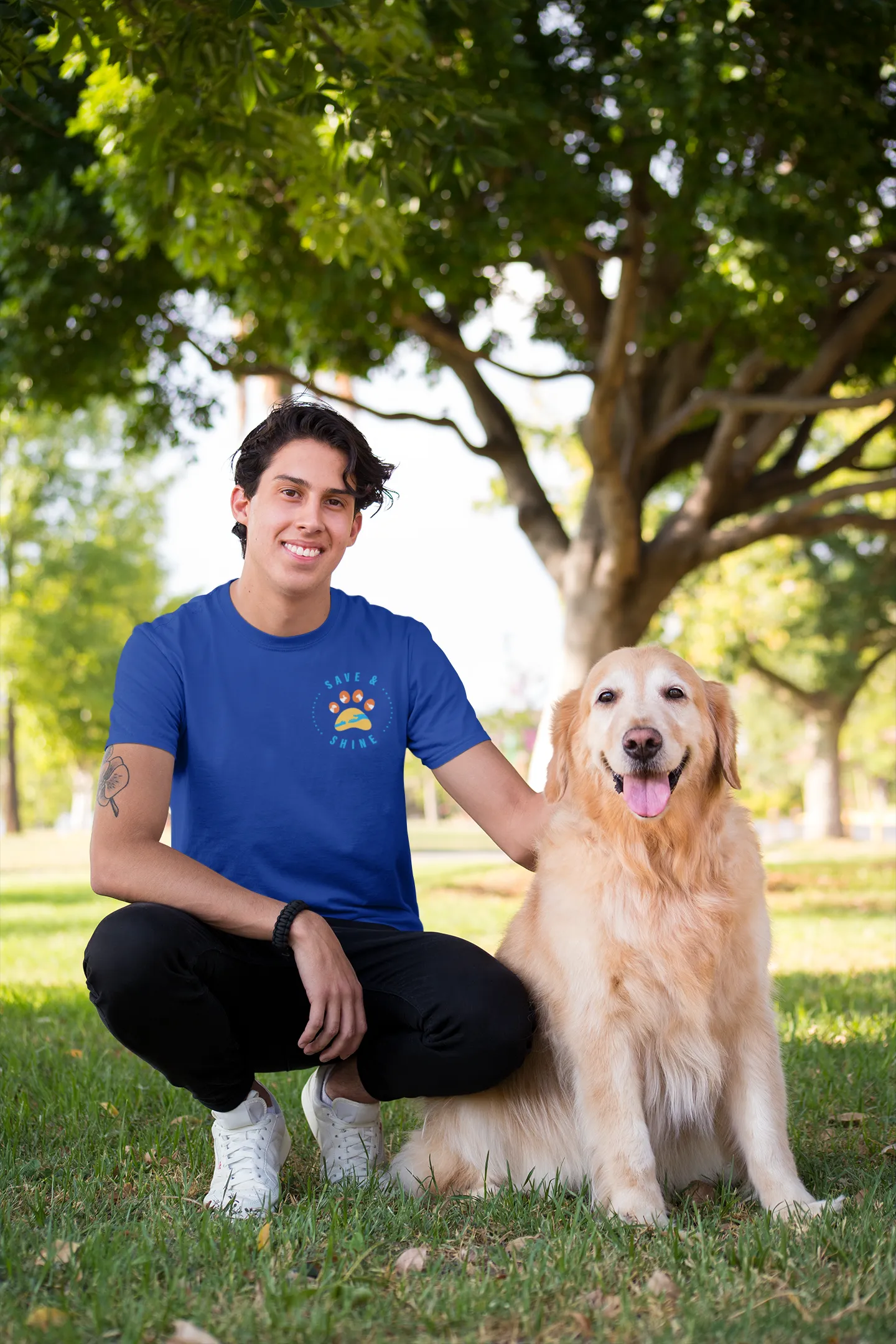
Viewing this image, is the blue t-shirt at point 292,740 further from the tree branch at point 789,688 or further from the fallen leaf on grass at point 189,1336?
the tree branch at point 789,688

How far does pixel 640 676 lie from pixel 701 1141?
45.0 inches

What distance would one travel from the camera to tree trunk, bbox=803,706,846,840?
77.6 ft

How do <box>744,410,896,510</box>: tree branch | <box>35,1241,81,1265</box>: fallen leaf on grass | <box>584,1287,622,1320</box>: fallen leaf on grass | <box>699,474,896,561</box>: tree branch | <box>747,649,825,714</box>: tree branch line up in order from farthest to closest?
<box>747,649,825,714</box>: tree branch → <box>744,410,896,510</box>: tree branch → <box>699,474,896,561</box>: tree branch → <box>35,1241,81,1265</box>: fallen leaf on grass → <box>584,1287,622,1320</box>: fallen leaf on grass

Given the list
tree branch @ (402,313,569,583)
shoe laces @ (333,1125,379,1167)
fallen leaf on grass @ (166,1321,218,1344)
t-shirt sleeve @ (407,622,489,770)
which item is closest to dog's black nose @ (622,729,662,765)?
t-shirt sleeve @ (407,622,489,770)

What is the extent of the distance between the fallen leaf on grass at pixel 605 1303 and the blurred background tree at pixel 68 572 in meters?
24.5

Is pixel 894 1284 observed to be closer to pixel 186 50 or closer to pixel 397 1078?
pixel 397 1078

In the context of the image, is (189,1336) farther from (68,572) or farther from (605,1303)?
(68,572)

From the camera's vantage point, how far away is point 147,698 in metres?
2.94

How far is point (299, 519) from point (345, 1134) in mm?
1632

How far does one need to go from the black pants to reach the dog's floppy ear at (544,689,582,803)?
1.49ft

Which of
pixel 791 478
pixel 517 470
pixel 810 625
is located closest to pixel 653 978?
pixel 517 470

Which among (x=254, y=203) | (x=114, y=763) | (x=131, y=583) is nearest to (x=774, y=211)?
(x=254, y=203)

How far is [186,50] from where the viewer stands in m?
3.60

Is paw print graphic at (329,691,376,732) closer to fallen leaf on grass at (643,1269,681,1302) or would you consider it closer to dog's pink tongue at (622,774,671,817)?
dog's pink tongue at (622,774,671,817)
